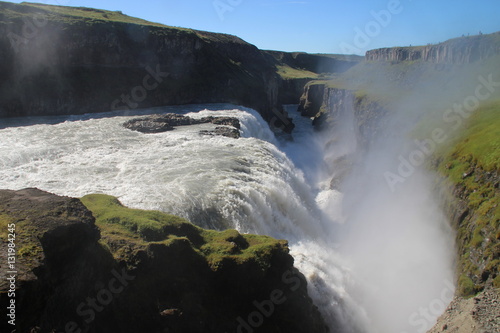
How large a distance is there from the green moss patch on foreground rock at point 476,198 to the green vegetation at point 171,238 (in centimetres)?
767

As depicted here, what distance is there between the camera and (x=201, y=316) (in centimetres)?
977

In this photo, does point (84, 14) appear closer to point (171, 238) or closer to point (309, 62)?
point (171, 238)

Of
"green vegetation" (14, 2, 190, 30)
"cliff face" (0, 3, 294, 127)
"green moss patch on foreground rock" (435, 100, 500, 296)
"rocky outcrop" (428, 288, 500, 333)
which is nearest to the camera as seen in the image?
"rocky outcrop" (428, 288, 500, 333)

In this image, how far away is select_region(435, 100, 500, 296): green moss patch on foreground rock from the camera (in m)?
13.8

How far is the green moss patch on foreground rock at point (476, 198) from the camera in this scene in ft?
45.3

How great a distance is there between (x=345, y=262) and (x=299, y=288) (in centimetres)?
939

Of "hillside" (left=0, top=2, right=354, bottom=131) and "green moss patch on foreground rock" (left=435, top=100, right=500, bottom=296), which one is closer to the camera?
"green moss patch on foreground rock" (left=435, top=100, right=500, bottom=296)

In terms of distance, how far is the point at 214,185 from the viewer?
19219mm

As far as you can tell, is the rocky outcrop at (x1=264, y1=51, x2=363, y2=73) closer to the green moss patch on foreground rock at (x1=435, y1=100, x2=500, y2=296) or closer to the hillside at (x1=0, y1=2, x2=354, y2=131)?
the hillside at (x1=0, y1=2, x2=354, y2=131)

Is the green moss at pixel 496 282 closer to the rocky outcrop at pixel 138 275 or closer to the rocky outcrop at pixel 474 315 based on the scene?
the rocky outcrop at pixel 474 315

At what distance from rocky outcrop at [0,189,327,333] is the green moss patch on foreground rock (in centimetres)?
654

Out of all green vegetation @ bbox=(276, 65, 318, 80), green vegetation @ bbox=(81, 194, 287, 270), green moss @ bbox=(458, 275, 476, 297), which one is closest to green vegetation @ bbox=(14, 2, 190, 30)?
green vegetation @ bbox=(276, 65, 318, 80)

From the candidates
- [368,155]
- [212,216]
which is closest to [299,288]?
[212,216]

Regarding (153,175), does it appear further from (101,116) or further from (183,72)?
(183,72)
